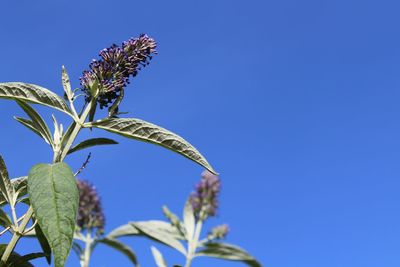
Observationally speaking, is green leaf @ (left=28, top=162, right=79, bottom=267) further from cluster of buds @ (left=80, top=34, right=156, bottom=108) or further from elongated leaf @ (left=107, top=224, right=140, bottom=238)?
elongated leaf @ (left=107, top=224, right=140, bottom=238)

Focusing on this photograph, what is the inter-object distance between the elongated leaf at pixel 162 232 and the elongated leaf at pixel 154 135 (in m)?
2.92

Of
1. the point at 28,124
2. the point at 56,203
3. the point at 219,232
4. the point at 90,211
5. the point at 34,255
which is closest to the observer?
the point at 56,203

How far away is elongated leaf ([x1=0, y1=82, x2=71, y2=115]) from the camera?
1653 mm

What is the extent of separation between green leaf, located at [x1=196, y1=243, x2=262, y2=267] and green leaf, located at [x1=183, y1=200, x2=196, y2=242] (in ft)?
1.29

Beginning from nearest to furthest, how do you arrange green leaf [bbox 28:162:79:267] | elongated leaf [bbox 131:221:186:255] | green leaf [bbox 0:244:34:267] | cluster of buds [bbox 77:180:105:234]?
green leaf [bbox 28:162:79:267] → green leaf [bbox 0:244:34:267] → elongated leaf [bbox 131:221:186:255] → cluster of buds [bbox 77:180:105:234]

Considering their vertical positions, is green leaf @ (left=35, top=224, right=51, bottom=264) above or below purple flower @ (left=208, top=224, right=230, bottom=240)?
below

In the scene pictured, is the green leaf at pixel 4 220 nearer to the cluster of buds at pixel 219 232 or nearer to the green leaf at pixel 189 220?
the green leaf at pixel 189 220

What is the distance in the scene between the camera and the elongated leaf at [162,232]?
473 cm

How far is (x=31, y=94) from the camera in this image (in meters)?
1.69

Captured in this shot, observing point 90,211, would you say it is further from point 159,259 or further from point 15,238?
point 15,238

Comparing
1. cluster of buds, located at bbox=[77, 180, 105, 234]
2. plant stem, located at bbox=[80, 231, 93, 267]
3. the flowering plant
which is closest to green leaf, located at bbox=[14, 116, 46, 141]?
the flowering plant

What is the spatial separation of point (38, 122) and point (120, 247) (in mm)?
3428

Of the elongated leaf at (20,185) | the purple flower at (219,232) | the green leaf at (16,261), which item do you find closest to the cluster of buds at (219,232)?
the purple flower at (219,232)

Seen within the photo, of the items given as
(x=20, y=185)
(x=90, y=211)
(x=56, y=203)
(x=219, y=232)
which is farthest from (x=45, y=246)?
(x=219, y=232)
